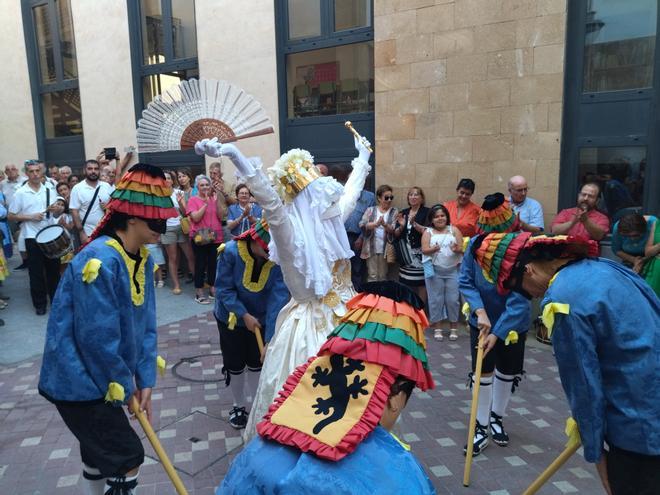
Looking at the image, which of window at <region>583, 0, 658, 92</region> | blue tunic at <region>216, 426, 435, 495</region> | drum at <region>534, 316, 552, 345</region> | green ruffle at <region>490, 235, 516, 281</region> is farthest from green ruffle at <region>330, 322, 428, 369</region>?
window at <region>583, 0, 658, 92</region>

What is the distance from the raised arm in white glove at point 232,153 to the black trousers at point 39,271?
6071 mm

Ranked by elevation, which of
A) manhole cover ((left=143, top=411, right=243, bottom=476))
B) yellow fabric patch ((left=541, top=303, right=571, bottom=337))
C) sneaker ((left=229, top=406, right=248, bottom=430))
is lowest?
manhole cover ((left=143, top=411, right=243, bottom=476))

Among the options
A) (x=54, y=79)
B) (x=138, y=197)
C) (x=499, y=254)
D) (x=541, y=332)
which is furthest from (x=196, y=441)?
(x=54, y=79)

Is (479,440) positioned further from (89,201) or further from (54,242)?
(89,201)

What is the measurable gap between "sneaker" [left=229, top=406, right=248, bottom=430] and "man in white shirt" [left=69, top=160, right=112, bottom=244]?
15.6 feet

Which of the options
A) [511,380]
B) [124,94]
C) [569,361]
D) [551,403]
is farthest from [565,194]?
[124,94]

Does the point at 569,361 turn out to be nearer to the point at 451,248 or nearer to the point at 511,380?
the point at 511,380

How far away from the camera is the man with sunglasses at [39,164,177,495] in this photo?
101 inches

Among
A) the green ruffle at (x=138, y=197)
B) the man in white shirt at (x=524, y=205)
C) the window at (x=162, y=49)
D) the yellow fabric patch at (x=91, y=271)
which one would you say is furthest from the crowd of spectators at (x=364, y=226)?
the yellow fabric patch at (x=91, y=271)

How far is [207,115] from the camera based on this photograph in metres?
3.73

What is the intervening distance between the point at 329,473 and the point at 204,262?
24.7 feet

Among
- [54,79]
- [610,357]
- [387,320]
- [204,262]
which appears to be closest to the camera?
[387,320]

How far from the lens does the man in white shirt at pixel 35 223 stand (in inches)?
308

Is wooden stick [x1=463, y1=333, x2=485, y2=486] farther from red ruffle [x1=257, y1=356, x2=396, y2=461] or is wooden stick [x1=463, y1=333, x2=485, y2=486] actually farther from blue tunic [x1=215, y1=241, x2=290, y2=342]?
red ruffle [x1=257, y1=356, x2=396, y2=461]
